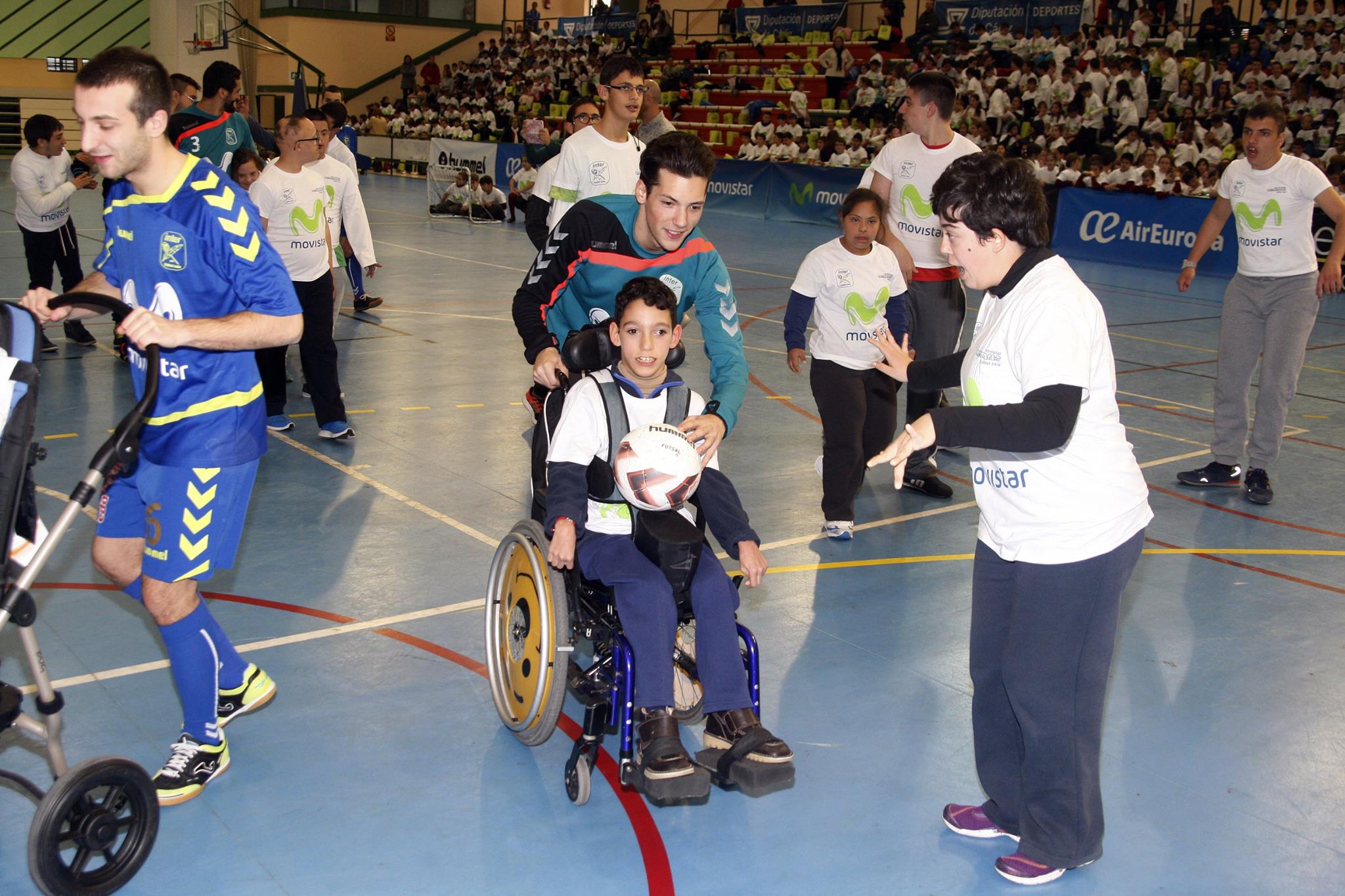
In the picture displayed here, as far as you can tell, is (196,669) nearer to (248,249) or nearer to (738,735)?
(248,249)

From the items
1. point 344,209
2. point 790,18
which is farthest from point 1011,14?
point 344,209

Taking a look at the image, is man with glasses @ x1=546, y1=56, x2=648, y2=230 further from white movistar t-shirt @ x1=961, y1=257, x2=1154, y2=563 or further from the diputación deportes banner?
the diputación deportes banner

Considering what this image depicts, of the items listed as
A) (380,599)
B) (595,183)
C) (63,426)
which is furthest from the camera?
(63,426)

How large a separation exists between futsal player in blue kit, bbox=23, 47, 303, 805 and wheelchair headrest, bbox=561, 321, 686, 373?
819 millimetres

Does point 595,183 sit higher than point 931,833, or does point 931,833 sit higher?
Answer: point 595,183

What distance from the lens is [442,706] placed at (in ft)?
12.1

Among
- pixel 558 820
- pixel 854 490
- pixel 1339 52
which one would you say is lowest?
pixel 558 820

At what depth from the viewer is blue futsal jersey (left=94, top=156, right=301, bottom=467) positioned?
113 inches

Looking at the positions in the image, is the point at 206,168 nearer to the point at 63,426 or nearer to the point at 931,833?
the point at 931,833

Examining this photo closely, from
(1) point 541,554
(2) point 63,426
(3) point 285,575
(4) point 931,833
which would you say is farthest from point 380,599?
(2) point 63,426

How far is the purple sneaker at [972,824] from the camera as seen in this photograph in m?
3.10

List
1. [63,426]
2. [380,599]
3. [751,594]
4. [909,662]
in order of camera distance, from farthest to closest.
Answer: [63,426]
[751,594]
[380,599]
[909,662]

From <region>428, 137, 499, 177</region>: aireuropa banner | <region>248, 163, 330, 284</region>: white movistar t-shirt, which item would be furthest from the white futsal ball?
<region>428, 137, 499, 177</region>: aireuropa banner

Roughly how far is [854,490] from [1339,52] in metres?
16.2
